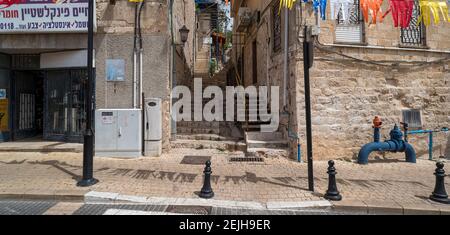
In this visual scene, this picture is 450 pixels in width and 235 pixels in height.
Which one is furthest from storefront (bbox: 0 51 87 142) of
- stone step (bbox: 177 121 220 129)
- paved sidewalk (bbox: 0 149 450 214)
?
stone step (bbox: 177 121 220 129)

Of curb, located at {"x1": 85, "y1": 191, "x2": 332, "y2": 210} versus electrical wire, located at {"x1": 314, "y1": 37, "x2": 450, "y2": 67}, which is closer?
curb, located at {"x1": 85, "y1": 191, "x2": 332, "y2": 210}

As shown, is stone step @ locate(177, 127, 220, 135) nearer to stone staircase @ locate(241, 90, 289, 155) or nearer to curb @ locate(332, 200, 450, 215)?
stone staircase @ locate(241, 90, 289, 155)

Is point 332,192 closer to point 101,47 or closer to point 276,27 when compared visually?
point 276,27

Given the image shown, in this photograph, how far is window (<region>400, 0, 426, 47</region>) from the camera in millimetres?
8070

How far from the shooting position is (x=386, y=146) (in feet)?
23.2

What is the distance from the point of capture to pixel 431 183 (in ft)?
17.7

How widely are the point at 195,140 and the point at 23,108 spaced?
6.50 m

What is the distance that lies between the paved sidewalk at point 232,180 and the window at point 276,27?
13.3 feet

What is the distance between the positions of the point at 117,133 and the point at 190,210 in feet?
14.1

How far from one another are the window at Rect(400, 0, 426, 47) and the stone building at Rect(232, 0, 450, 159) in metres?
0.03

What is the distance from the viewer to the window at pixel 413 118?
7.82 metres

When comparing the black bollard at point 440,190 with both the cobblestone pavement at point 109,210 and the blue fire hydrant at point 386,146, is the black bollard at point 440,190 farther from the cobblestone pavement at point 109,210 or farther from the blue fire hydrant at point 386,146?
the blue fire hydrant at point 386,146

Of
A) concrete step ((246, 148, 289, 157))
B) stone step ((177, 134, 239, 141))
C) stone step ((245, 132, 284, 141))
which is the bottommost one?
concrete step ((246, 148, 289, 157))

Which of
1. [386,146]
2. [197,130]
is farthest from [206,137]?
[386,146]
